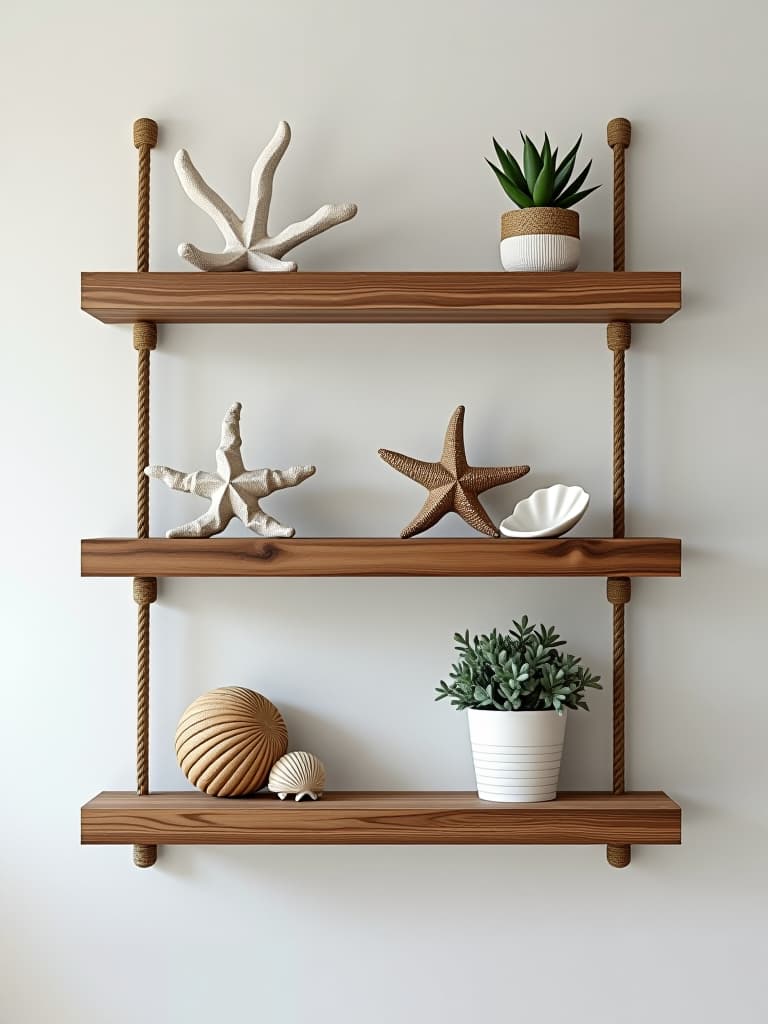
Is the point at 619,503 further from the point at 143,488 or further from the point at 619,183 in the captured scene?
the point at 143,488

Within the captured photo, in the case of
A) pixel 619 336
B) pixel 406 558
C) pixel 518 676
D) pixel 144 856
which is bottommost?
pixel 144 856

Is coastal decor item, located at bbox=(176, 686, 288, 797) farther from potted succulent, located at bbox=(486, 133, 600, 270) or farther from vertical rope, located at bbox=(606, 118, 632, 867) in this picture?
potted succulent, located at bbox=(486, 133, 600, 270)

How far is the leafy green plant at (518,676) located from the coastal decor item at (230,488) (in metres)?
0.28

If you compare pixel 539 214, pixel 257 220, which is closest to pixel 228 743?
pixel 257 220

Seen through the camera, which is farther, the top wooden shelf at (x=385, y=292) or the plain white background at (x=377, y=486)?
the plain white background at (x=377, y=486)

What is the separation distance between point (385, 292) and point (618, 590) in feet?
1.55

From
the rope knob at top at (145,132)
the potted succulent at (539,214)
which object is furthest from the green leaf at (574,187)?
the rope knob at top at (145,132)

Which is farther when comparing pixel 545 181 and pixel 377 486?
pixel 377 486

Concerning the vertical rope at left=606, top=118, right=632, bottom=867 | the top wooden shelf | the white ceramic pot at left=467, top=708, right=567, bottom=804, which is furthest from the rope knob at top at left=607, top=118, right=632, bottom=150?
the white ceramic pot at left=467, top=708, right=567, bottom=804

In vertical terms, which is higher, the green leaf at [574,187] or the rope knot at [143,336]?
the green leaf at [574,187]

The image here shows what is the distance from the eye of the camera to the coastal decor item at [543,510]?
54.4 inches

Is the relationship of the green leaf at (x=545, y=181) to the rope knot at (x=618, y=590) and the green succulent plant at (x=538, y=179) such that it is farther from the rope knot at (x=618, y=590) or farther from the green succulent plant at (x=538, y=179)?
the rope knot at (x=618, y=590)

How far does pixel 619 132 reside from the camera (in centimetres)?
145
